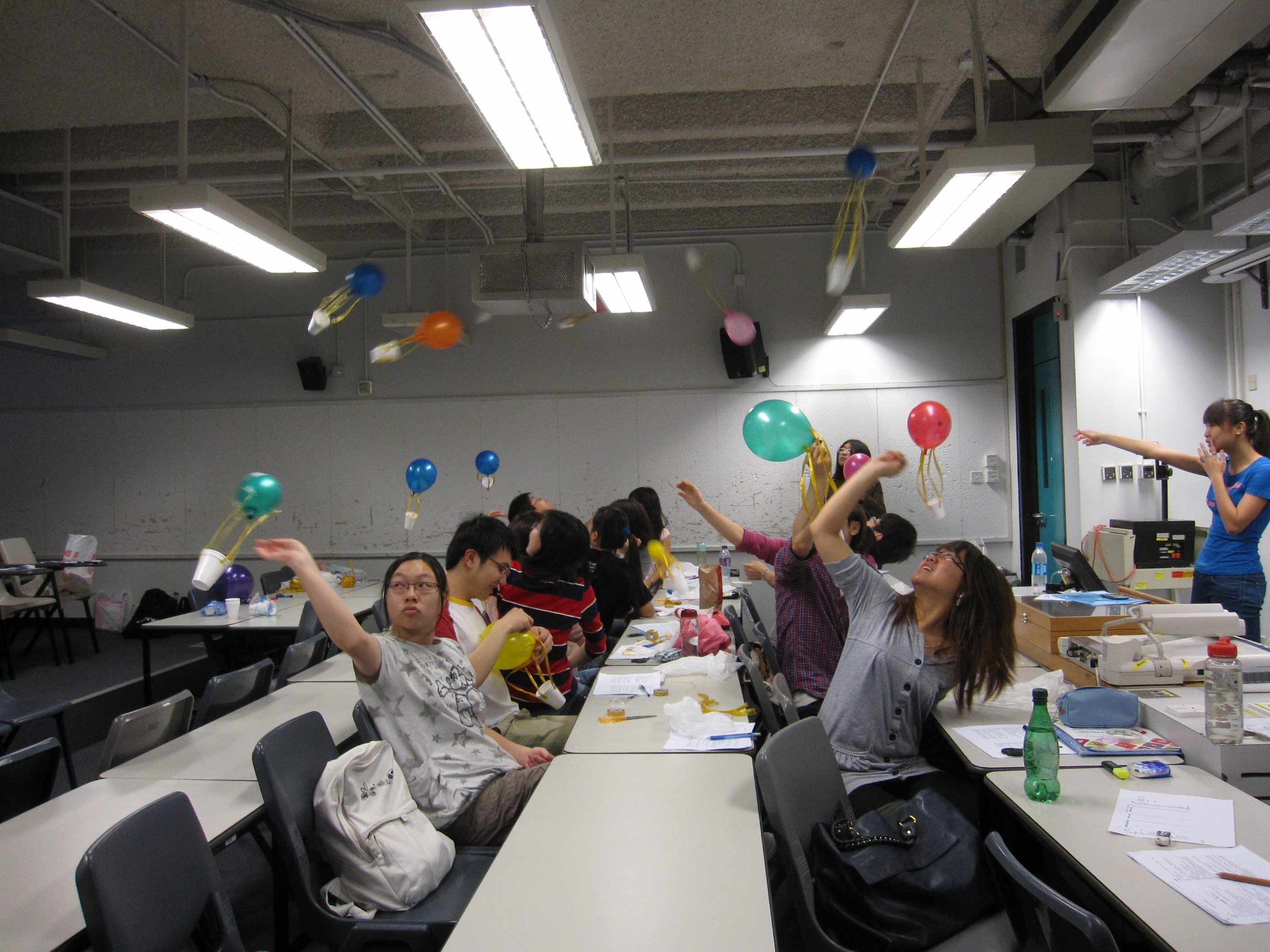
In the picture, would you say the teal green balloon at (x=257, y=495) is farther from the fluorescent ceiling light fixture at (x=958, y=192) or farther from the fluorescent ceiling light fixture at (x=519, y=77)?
the fluorescent ceiling light fixture at (x=958, y=192)

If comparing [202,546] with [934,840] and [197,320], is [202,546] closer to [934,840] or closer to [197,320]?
[197,320]

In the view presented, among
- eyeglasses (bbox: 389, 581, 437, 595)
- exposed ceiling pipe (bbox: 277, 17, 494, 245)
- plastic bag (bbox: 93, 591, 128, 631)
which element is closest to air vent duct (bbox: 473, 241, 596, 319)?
exposed ceiling pipe (bbox: 277, 17, 494, 245)

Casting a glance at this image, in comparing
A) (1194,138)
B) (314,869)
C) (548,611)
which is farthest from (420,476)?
(1194,138)

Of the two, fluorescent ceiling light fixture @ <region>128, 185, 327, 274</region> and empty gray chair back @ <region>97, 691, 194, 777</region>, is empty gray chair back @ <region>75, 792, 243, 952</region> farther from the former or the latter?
fluorescent ceiling light fixture @ <region>128, 185, 327, 274</region>

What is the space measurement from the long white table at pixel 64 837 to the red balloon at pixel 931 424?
2615mm

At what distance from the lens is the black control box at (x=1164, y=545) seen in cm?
443

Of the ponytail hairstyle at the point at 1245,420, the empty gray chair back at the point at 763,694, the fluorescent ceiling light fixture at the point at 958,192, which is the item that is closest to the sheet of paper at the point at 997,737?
the empty gray chair back at the point at 763,694

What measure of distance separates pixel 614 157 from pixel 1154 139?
329 centimetres

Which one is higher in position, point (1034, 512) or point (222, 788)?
point (1034, 512)

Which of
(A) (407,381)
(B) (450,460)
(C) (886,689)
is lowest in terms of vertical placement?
(C) (886,689)

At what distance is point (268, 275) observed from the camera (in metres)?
6.99

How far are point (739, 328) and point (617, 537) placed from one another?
2452mm

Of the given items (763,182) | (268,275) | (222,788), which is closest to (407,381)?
Result: (268,275)

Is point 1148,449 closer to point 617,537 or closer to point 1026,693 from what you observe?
point 1026,693
